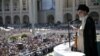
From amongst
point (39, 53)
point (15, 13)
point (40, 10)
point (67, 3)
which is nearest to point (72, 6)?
point (67, 3)

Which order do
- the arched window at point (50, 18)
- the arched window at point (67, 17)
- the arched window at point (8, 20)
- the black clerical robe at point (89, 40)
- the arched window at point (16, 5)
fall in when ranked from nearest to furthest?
the black clerical robe at point (89, 40), the arched window at point (67, 17), the arched window at point (50, 18), the arched window at point (16, 5), the arched window at point (8, 20)

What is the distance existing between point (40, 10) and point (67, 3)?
23.3 ft

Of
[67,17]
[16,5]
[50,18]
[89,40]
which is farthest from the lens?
[16,5]

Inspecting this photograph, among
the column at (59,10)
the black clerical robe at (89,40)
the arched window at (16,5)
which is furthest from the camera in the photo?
the arched window at (16,5)

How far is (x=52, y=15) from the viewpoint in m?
75.8

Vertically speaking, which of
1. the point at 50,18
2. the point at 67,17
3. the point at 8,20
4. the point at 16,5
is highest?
the point at 16,5

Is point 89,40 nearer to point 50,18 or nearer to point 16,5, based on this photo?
point 50,18

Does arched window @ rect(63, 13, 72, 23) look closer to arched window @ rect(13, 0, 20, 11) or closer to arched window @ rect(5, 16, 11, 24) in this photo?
Answer: arched window @ rect(13, 0, 20, 11)

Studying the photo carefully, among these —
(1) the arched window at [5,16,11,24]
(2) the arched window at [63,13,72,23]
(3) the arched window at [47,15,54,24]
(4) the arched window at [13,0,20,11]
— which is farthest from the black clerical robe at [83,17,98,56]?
(1) the arched window at [5,16,11,24]

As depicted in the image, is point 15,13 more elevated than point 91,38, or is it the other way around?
point 91,38

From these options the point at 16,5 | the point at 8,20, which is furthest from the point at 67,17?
the point at 8,20

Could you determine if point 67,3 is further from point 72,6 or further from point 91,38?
point 91,38

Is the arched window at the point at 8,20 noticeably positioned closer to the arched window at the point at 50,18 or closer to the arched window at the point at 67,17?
the arched window at the point at 50,18

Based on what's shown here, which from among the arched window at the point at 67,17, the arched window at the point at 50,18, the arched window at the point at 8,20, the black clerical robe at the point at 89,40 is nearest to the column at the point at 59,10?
the arched window at the point at 67,17
